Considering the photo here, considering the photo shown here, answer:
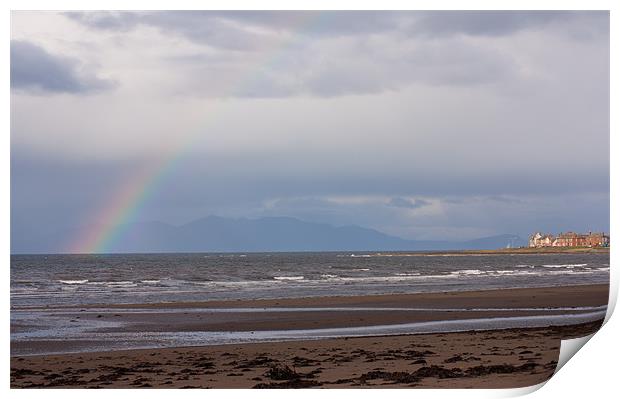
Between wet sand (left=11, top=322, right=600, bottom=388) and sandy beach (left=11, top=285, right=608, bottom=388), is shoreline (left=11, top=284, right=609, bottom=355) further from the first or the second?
wet sand (left=11, top=322, right=600, bottom=388)

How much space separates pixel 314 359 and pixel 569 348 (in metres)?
4.38

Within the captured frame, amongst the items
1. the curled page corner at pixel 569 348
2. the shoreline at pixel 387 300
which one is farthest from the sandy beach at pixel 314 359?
the shoreline at pixel 387 300

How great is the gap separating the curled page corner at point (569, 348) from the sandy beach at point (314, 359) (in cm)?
35

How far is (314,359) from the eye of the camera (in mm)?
12188

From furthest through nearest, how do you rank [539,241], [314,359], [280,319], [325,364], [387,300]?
[539,241]
[387,300]
[280,319]
[314,359]
[325,364]

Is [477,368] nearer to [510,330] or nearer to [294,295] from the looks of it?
[510,330]

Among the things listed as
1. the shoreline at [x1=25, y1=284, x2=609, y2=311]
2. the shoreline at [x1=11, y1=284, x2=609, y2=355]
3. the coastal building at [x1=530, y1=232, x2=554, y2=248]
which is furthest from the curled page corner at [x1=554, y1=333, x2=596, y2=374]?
the coastal building at [x1=530, y1=232, x2=554, y2=248]

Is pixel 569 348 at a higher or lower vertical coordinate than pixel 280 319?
higher

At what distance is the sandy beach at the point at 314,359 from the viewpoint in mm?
10328

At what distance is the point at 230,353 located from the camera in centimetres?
1315

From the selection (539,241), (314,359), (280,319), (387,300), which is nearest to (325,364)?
(314,359)

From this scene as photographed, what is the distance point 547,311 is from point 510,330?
4.85 m

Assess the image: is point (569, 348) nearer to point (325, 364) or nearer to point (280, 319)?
point (325, 364)

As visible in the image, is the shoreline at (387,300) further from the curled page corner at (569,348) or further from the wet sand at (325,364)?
the curled page corner at (569,348)
